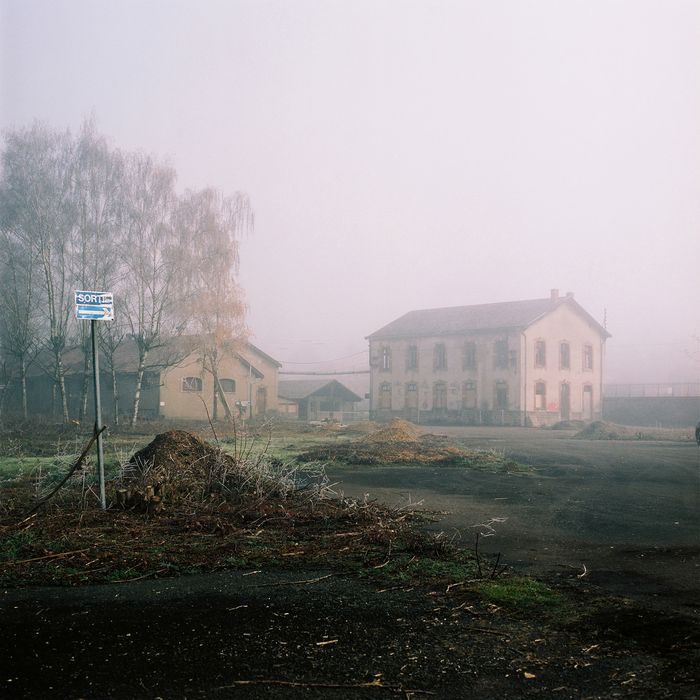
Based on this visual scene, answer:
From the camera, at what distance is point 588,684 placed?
342 centimetres

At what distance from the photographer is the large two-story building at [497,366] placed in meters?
48.8

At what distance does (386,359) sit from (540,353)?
47.6 ft

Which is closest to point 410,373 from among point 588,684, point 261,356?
point 261,356

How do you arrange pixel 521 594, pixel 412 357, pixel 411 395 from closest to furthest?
pixel 521 594 → pixel 411 395 → pixel 412 357

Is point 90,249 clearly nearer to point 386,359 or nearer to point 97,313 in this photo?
point 97,313

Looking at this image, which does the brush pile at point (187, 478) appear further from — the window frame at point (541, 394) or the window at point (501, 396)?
the window frame at point (541, 394)

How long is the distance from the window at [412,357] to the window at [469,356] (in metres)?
5.12

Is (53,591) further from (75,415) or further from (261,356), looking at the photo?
(261,356)

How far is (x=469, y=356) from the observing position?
52.4 m

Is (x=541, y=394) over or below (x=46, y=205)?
below

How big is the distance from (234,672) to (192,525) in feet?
13.8

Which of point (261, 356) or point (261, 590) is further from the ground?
point (261, 356)

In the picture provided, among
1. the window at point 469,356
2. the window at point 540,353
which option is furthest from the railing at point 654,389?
the window at point 469,356

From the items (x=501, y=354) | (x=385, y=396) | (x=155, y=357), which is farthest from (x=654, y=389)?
(x=155, y=357)
